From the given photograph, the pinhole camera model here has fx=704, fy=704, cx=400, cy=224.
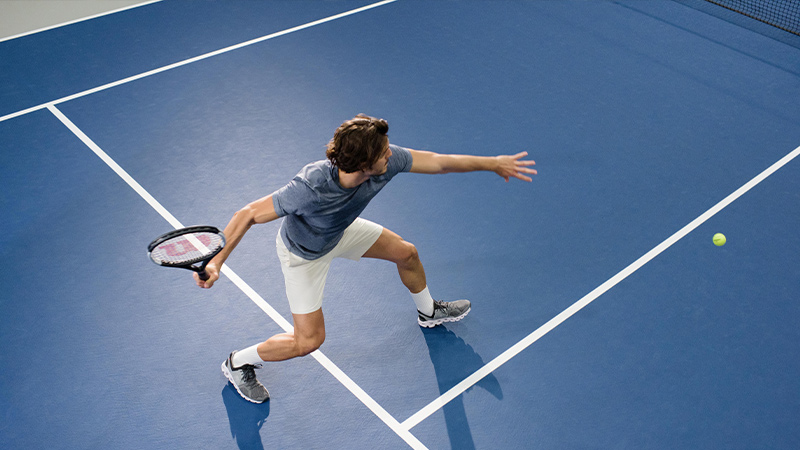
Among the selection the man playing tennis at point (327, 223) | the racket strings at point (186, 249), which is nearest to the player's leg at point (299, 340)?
the man playing tennis at point (327, 223)

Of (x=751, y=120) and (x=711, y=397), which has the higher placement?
(x=751, y=120)

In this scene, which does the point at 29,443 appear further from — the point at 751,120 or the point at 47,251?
the point at 751,120

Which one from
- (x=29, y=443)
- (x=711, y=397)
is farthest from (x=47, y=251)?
(x=711, y=397)

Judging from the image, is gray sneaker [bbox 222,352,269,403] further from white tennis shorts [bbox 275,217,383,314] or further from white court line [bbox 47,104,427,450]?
white tennis shorts [bbox 275,217,383,314]

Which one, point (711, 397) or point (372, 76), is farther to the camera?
point (372, 76)

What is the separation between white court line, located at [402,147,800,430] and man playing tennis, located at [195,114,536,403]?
1.88 feet

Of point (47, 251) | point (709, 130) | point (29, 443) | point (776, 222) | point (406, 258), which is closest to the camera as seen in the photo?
point (29, 443)

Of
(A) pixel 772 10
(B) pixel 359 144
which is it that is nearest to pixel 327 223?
(B) pixel 359 144

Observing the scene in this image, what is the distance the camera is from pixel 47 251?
5.38 m

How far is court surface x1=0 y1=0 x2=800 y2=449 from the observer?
4402 mm

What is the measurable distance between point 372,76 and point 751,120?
13.1ft

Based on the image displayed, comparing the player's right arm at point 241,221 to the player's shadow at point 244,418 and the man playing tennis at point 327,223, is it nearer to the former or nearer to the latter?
the man playing tennis at point 327,223

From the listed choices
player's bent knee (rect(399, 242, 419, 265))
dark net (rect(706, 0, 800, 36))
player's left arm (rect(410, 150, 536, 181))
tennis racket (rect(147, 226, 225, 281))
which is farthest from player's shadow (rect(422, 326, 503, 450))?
dark net (rect(706, 0, 800, 36))

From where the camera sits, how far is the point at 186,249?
11.0 feet
